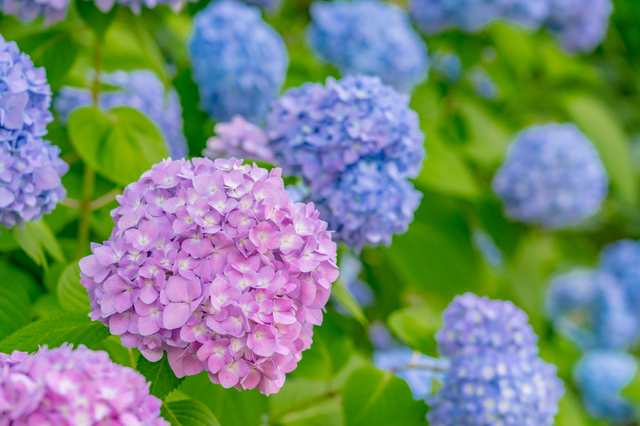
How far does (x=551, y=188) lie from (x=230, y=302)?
55.4 inches

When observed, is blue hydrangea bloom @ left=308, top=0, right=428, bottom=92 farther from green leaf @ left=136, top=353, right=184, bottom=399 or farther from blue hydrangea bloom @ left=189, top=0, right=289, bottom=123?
green leaf @ left=136, top=353, right=184, bottom=399

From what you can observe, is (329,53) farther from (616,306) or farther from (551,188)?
(616,306)

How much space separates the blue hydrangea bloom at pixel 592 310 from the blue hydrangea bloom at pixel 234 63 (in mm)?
1592

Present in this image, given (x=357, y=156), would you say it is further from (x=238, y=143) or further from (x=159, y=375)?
(x=159, y=375)

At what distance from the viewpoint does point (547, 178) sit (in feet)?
5.88

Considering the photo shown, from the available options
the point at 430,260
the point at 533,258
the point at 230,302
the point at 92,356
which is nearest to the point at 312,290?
the point at 230,302

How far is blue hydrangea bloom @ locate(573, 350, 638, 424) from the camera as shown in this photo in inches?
86.1

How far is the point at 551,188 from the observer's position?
1809 mm

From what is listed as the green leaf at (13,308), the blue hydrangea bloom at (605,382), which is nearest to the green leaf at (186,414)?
the green leaf at (13,308)

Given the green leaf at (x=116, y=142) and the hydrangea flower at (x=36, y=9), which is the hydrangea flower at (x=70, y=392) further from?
the hydrangea flower at (x=36, y=9)

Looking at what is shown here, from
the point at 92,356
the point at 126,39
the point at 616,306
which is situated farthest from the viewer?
the point at 616,306

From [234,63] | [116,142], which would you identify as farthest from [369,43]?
[116,142]

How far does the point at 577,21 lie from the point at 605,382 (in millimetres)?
1335

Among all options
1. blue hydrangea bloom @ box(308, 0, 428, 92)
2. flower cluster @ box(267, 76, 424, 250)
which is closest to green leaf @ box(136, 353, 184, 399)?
flower cluster @ box(267, 76, 424, 250)
